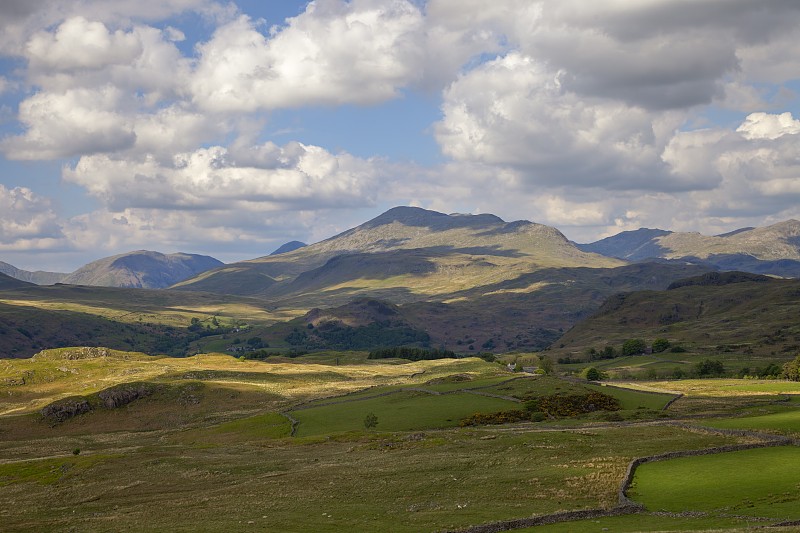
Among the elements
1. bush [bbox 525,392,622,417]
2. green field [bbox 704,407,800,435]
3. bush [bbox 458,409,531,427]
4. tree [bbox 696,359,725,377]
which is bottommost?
tree [bbox 696,359,725,377]

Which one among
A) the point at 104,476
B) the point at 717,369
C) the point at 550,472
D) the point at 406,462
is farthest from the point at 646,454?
the point at 717,369

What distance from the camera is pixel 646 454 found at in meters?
68.9

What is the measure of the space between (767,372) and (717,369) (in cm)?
1586

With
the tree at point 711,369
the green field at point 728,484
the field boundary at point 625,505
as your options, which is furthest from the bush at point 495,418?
the tree at point 711,369

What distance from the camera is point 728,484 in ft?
178

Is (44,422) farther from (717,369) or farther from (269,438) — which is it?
(717,369)

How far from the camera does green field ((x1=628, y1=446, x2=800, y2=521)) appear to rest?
47.2m

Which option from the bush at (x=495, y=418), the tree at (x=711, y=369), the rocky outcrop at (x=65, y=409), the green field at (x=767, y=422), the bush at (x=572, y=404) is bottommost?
the rocky outcrop at (x=65, y=409)

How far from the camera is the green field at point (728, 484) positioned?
4722 centimetres

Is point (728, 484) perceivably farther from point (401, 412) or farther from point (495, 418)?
point (401, 412)

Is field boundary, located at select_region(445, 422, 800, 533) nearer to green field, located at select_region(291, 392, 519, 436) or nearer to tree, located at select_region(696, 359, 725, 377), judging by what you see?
green field, located at select_region(291, 392, 519, 436)

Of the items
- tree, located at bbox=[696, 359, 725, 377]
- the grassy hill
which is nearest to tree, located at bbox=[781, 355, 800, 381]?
tree, located at bbox=[696, 359, 725, 377]

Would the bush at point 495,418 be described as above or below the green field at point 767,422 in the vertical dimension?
below

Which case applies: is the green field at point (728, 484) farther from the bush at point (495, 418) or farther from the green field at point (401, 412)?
the green field at point (401, 412)
